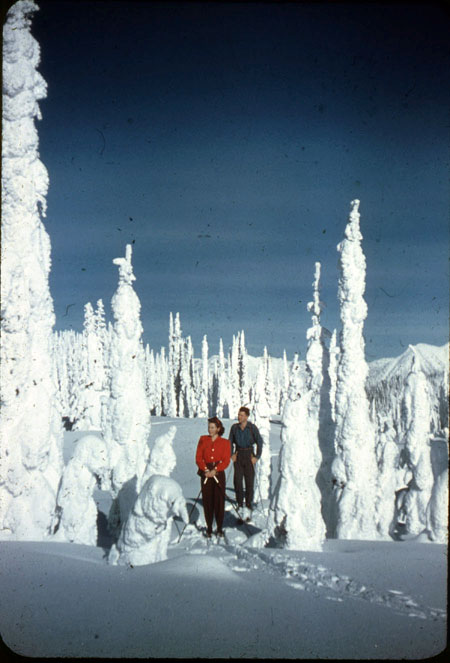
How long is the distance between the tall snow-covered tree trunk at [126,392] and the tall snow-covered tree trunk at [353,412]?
4752 millimetres

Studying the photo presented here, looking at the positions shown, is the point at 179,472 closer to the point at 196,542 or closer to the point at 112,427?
the point at 112,427

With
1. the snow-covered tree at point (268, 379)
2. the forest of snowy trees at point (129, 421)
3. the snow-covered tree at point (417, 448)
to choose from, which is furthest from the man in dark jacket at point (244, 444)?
the snow-covered tree at point (417, 448)

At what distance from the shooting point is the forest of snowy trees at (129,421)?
8.62 m

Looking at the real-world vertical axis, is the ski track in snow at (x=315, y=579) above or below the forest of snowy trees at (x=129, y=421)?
below

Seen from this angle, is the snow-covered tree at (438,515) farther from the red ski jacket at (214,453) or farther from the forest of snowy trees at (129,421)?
the red ski jacket at (214,453)

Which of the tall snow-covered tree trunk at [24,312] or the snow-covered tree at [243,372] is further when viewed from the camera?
the snow-covered tree at [243,372]

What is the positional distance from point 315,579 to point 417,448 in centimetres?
849

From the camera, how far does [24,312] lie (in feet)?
29.0

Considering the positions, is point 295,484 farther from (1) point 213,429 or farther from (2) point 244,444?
(1) point 213,429

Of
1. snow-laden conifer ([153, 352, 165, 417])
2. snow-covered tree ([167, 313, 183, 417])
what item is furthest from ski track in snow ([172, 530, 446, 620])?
snow-laden conifer ([153, 352, 165, 417])

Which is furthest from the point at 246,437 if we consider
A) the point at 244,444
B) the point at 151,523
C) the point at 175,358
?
the point at 175,358

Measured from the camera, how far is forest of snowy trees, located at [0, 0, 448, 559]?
Answer: 8.62 m

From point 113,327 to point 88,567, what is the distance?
7839mm

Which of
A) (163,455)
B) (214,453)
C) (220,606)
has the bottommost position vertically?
(220,606)
